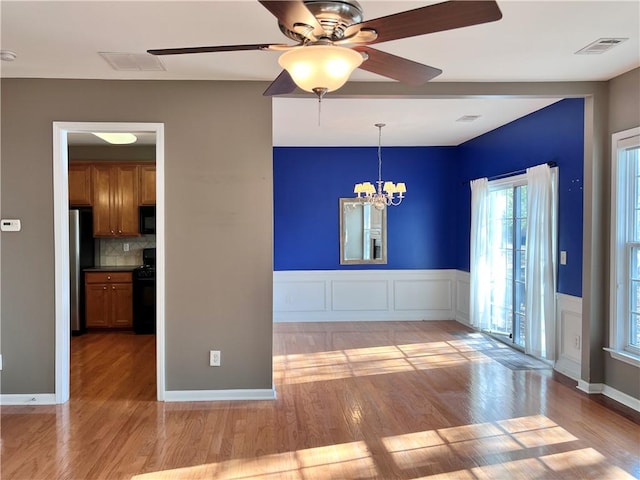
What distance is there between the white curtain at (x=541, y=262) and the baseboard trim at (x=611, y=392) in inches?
28.9

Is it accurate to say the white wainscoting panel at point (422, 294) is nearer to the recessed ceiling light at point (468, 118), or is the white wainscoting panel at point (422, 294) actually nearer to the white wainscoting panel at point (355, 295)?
the white wainscoting panel at point (355, 295)

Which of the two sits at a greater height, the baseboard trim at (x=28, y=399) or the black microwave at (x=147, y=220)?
the black microwave at (x=147, y=220)

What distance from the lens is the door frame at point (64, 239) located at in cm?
395

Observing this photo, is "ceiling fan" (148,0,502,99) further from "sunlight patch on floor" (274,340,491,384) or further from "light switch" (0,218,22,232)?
"sunlight patch on floor" (274,340,491,384)

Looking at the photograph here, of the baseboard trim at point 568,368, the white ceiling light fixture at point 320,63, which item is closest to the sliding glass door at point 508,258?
the baseboard trim at point 568,368

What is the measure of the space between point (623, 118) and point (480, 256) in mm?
2894

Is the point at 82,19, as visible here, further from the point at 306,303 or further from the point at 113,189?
the point at 306,303

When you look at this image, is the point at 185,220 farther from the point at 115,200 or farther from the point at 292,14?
the point at 115,200

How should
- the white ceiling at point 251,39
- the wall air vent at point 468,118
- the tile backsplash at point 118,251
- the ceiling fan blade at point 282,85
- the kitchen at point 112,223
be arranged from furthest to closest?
the tile backsplash at point 118,251 < the kitchen at point 112,223 < the wall air vent at point 468,118 < the white ceiling at point 251,39 < the ceiling fan blade at point 282,85

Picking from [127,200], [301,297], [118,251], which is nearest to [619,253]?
[301,297]

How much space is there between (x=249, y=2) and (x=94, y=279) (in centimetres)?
516

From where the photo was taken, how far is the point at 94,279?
6.66 metres

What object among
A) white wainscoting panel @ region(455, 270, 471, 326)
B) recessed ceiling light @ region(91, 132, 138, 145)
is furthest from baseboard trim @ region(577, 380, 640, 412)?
recessed ceiling light @ region(91, 132, 138, 145)

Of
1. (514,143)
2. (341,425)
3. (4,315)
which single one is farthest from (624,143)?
(4,315)
